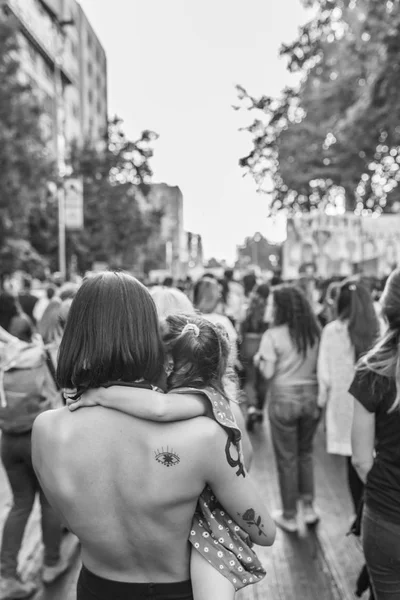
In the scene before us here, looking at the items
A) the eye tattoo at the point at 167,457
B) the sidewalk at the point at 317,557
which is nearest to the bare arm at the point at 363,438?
the eye tattoo at the point at 167,457

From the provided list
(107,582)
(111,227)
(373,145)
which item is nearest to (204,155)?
(107,582)

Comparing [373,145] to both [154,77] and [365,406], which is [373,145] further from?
[365,406]

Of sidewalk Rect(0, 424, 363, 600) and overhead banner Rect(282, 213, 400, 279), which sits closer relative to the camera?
sidewalk Rect(0, 424, 363, 600)

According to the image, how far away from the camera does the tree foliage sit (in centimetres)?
1185

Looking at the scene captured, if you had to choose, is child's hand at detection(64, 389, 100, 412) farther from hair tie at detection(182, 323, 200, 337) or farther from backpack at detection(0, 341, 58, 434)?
backpack at detection(0, 341, 58, 434)

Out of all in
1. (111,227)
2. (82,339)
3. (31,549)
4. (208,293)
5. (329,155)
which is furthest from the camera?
(111,227)

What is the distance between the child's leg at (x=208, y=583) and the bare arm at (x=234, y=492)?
0.51 ft

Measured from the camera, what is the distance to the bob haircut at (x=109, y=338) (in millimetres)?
1775

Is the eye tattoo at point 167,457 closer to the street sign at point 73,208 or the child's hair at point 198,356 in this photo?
the child's hair at point 198,356

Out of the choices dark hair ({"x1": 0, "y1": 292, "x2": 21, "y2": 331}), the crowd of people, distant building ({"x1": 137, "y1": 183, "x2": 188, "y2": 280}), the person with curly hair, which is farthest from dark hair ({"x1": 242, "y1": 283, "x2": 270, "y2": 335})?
distant building ({"x1": 137, "y1": 183, "x2": 188, "y2": 280})

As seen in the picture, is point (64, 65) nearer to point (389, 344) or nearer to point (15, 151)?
point (15, 151)

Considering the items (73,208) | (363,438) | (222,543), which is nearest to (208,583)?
(222,543)

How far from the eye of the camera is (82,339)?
1.80 m

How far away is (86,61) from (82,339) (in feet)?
243
